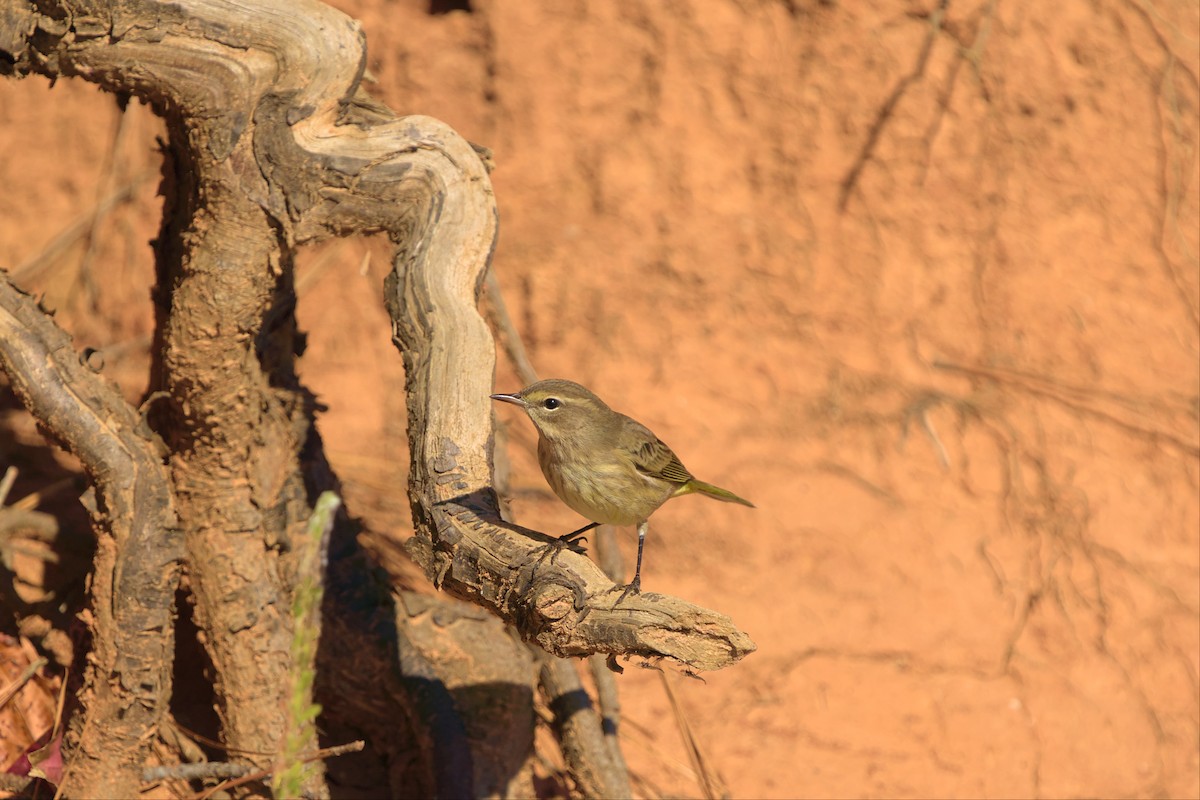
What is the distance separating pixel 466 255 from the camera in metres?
3.52

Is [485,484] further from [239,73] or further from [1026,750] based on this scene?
[1026,750]

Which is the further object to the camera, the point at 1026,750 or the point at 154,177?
the point at 154,177

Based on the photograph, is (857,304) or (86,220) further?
(86,220)

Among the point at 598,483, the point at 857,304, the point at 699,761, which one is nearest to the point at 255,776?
the point at 598,483

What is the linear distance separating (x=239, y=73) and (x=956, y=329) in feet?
14.7

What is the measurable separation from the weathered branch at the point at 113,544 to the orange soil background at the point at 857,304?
181cm

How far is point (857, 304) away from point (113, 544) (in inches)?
172

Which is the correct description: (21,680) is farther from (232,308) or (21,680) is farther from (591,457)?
(591,457)

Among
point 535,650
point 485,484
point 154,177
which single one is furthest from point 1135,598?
point 154,177

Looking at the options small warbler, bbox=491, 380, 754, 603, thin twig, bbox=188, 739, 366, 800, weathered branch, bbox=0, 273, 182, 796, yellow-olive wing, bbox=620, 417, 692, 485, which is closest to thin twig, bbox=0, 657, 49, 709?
weathered branch, bbox=0, 273, 182, 796

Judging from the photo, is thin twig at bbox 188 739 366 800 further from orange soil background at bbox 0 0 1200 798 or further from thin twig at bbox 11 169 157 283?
thin twig at bbox 11 169 157 283

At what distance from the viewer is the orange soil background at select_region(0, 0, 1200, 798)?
18.8 feet

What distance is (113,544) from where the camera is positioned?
3.79 meters

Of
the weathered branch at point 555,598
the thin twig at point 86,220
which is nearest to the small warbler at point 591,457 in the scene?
the weathered branch at point 555,598
